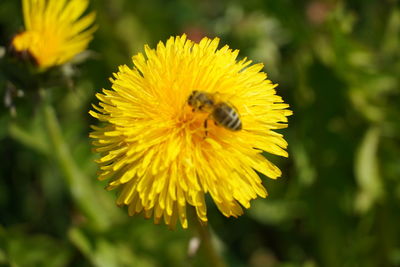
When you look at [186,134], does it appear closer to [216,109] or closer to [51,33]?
[216,109]

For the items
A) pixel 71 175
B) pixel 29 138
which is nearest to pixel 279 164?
pixel 71 175

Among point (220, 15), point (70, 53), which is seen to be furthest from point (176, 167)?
point (220, 15)

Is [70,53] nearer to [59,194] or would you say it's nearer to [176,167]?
[176,167]

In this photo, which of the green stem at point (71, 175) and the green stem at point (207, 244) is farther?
the green stem at point (71, 175)

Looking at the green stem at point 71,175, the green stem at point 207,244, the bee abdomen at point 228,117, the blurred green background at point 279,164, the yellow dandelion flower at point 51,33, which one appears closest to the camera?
the bee abdomen at point 228,117

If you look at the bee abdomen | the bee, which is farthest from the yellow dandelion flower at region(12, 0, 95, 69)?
the bee abdomen

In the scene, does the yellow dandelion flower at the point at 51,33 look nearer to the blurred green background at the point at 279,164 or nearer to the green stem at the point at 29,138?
the blurred green background at the point at 279,164

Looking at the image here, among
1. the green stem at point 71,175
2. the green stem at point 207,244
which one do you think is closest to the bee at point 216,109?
the green stem at point 207,244

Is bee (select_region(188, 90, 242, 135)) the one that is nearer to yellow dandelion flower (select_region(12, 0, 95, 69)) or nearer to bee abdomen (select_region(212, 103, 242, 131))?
bee abdomen (select_region(212, 103, 242, 131))
